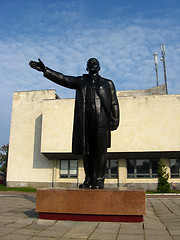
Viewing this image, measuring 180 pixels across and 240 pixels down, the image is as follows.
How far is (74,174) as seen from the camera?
25.8 m

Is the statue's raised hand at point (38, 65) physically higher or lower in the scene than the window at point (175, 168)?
higher

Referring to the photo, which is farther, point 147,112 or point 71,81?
point 147,112


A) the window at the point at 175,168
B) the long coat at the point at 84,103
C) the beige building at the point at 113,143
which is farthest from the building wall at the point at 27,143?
the long coat at the point at 84,103

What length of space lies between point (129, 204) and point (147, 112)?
794 inches

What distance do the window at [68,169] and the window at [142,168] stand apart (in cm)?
579

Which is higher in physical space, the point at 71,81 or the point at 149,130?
the point at 149,130

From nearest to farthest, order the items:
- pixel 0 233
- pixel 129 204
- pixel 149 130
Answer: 1. pixel 0 233
2. pixel 129 204
3. pixel 149 130

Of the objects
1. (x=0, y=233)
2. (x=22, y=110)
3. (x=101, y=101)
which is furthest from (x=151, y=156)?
(x=0, y=233)

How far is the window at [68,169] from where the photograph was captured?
25.9 metres

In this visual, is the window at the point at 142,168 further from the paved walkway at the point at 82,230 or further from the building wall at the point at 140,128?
Answer: the paved walkway at the point at 82,230

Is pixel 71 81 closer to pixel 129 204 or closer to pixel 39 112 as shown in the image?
pixel 129 204

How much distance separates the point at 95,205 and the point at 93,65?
2.84 metres

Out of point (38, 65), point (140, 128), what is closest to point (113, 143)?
point (140, 128)

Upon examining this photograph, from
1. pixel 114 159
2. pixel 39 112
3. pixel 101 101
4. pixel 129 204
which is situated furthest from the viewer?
pixel 39 112
